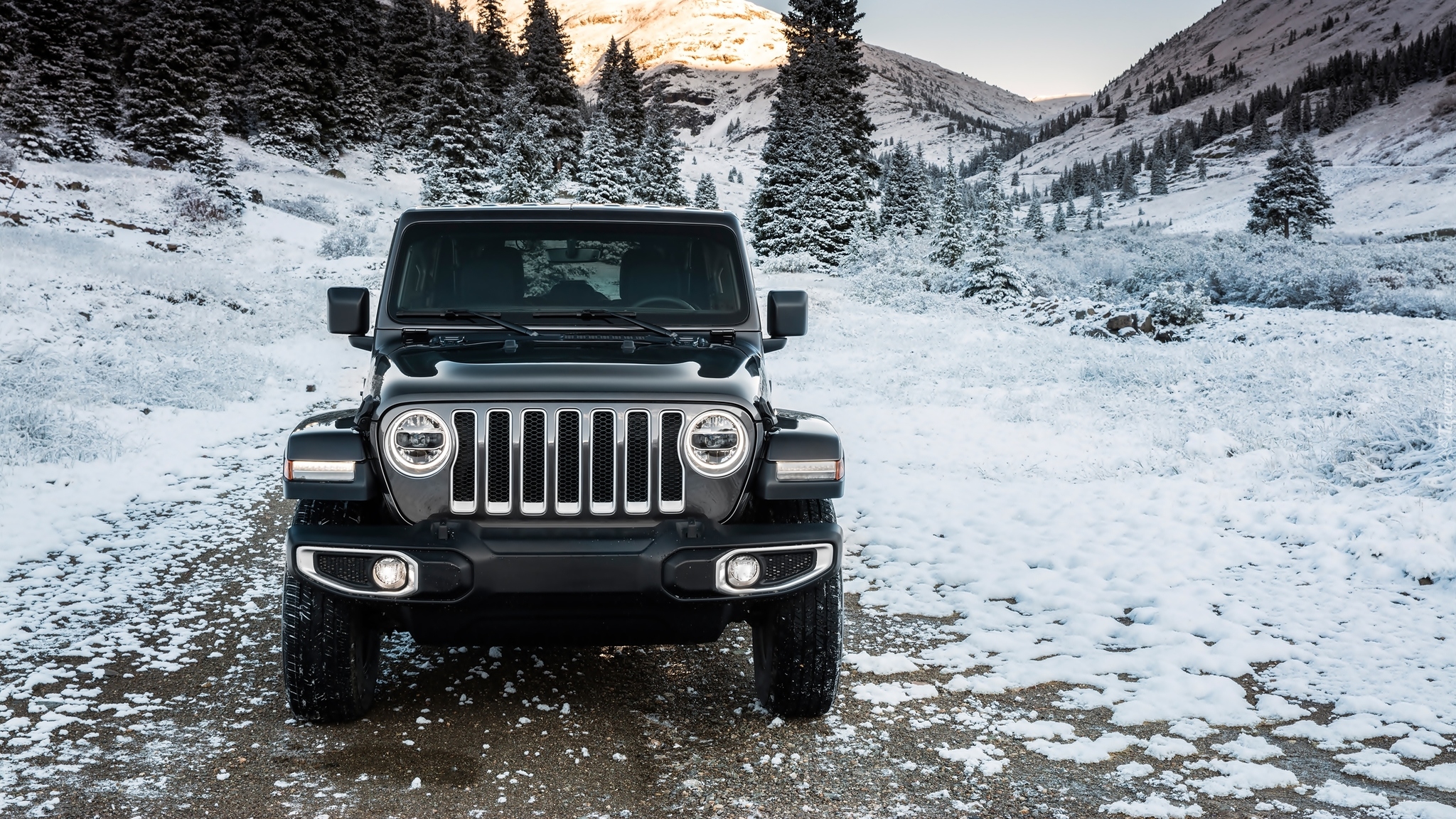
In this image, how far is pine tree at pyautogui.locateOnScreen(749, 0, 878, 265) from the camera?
117ft

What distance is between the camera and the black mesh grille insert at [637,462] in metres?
3.27

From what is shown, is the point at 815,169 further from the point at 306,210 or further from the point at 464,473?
the point at 464,473

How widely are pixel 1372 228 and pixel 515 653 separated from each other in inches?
2829

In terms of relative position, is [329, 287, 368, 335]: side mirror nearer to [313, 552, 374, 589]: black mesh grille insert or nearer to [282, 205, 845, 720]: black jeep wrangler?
[282, 205, 845, 720]: black jeep wrangler

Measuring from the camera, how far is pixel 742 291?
4.57 metres

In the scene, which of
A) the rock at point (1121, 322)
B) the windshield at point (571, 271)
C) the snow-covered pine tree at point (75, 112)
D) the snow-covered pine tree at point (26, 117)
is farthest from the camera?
the snow-covered pine tree at point (75, 112)

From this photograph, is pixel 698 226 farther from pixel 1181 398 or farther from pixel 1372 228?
pixel 1372 228

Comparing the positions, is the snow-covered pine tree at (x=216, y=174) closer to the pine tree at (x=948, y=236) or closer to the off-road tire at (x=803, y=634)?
the pine tree at (x=948, y=236)

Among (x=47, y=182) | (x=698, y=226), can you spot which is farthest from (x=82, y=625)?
(x=47, y=182)

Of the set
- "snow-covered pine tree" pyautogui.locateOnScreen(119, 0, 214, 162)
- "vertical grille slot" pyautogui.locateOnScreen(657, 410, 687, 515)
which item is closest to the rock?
"vertical grille slot" pyautogui.locateOnScreen(657, 410, 687, 515)

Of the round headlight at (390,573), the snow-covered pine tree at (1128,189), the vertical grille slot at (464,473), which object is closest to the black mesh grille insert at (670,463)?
the vertical grille slot at (464,473)

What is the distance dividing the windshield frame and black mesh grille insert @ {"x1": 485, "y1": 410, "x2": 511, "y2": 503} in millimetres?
1126

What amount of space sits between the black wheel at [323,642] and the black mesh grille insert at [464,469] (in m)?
0.41

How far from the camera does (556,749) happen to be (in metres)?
3.46
